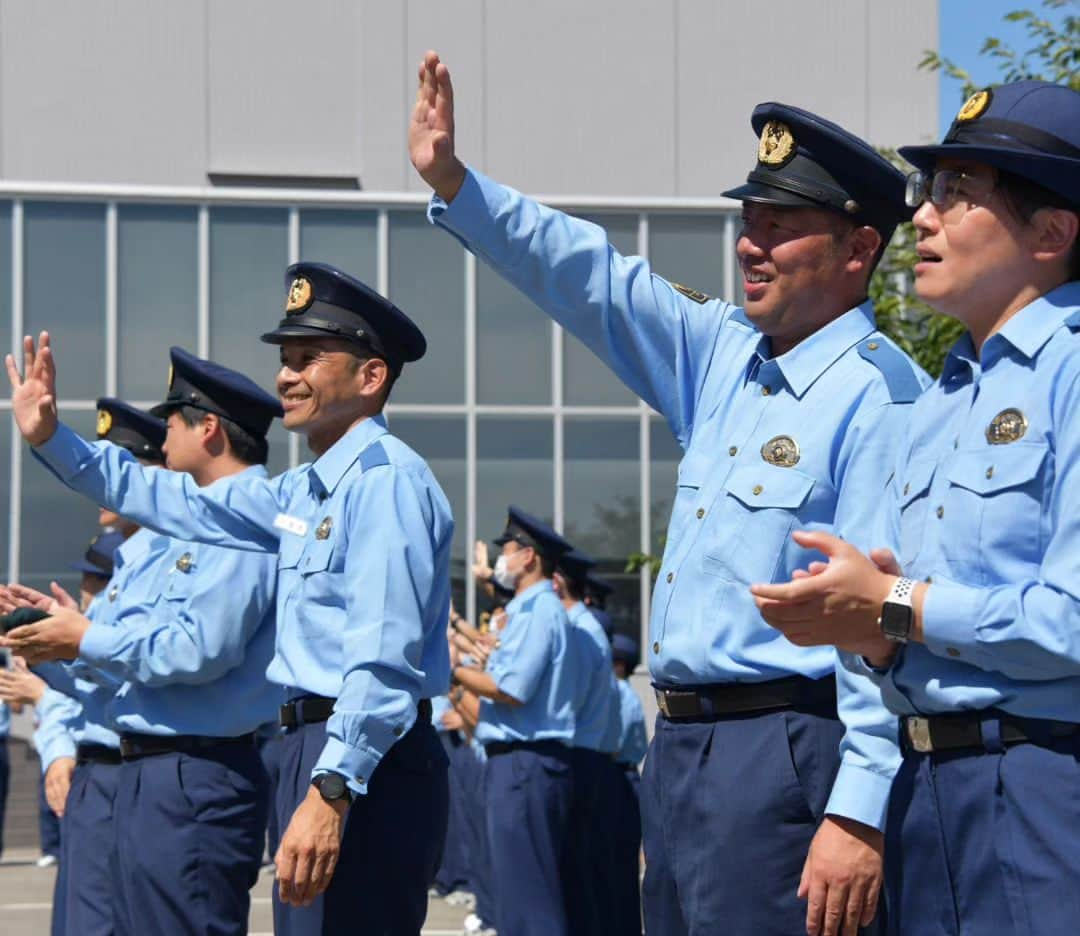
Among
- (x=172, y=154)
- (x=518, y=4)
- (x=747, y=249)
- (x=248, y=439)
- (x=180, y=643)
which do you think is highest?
(x=518, y=4)

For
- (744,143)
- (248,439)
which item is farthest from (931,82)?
(248,439)

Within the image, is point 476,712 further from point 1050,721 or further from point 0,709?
point 1050,721

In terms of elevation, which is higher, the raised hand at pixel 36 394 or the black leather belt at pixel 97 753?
the raised hand at pixel 36 394

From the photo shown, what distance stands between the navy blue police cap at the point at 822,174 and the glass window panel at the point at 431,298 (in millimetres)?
20082

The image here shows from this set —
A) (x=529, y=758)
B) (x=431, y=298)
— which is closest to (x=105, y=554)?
(x=529, y=758)

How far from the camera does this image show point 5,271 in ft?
77.6

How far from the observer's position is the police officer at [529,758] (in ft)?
32.6

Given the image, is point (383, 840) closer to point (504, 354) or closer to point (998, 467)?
point (998, 467)

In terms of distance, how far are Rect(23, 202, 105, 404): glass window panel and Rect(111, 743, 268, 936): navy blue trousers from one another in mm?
18150

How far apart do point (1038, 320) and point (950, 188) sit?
28cm

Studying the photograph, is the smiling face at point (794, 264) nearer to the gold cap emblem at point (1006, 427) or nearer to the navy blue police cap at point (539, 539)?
the gold cap emblem at point (1006, 427)

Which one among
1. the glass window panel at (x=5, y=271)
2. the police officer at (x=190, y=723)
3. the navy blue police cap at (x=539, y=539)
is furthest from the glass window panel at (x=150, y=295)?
the police officer at (x=190, y=723)

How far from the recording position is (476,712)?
12445mm

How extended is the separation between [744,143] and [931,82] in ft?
8.04
